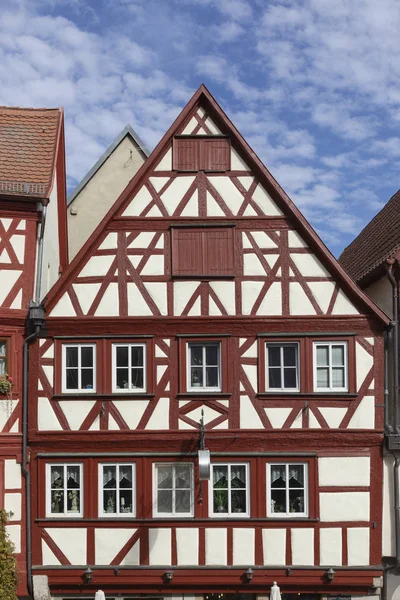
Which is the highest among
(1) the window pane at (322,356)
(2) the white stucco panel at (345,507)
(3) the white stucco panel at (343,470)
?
(1) the window pane at (322,356)

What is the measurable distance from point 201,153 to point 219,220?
1.48 m

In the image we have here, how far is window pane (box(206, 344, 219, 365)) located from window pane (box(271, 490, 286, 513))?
9.40 ft

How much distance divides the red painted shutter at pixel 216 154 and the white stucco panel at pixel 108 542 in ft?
25.0

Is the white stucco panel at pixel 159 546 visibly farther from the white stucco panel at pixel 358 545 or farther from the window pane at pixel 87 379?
the white stucco panel at pixel 358 545

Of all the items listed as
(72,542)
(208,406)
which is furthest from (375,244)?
(72,542)

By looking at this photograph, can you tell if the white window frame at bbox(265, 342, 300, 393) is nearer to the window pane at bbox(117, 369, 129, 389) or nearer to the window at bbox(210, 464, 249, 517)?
the window at bbox(210, 464, 249, 517)

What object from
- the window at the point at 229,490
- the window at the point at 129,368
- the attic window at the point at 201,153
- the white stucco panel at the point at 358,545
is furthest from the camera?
the attic window at the point at 201,153

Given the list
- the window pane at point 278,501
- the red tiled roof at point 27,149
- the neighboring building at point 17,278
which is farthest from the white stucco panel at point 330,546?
the red tiled roof at point 27,149

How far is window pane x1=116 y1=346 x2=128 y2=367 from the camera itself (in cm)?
1610

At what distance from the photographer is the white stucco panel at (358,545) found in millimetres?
15516

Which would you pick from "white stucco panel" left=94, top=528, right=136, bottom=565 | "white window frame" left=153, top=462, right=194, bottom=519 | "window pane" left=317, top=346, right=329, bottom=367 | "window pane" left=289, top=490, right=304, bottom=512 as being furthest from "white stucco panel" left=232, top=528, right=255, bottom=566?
"window pane" left=317, top=346, right=329, bottom=367

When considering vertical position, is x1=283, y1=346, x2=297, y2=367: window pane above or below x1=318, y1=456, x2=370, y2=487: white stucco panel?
above

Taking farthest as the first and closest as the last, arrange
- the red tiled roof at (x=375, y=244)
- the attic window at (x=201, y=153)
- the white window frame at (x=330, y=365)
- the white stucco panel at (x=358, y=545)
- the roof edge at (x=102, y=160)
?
the roof edge at (x=102, y=160) < the red tiled roof at (x=375, y=244) < the attic window at (x=201, y=153) < the white window frame at (x=330, y=365) < the white stucco panel at (x=358, y=545)

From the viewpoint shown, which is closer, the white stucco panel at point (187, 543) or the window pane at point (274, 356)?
the white stucco panel at point (187, 543)
